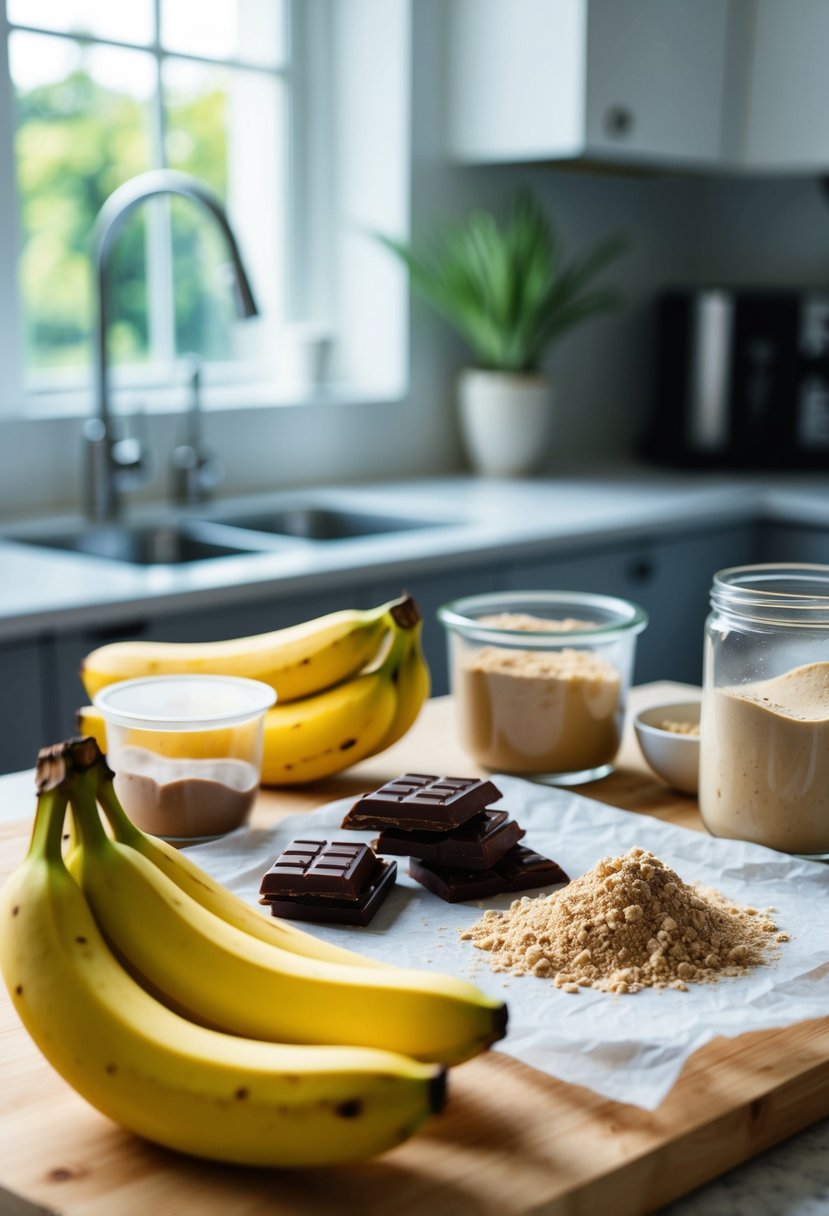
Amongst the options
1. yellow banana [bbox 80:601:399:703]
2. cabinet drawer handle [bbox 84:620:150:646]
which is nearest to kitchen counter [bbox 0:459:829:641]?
cabinet drawer handle [bbox 84:620:150:646]

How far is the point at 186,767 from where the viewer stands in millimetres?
1082

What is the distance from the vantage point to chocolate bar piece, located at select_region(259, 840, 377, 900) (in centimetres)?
92

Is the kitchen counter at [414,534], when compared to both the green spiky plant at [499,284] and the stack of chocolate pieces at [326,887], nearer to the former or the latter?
the green spiky plant at [499,284]

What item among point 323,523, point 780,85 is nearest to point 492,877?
point 323,523

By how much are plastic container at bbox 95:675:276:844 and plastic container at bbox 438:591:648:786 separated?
21 centimetres

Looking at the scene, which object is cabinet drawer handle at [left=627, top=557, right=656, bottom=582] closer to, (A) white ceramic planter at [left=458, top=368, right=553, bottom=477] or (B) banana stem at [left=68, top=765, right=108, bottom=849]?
(A) white ceramic planter at [left=458, top=368, right=553, bottom=477]

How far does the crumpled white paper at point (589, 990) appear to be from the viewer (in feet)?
2.53

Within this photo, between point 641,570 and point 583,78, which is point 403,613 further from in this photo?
point 583,78

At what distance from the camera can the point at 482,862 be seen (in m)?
0.98

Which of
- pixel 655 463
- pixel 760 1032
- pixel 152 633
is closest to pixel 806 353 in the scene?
pixel 655 463

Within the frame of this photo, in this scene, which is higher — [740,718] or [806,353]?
[806,353]

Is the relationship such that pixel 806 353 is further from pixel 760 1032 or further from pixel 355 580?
pixel 760 1032

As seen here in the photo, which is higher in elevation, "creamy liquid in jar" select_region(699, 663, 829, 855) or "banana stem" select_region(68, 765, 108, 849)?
"banana stem" select_region(68, 765, 108, 849)

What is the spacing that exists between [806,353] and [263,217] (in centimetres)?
124
